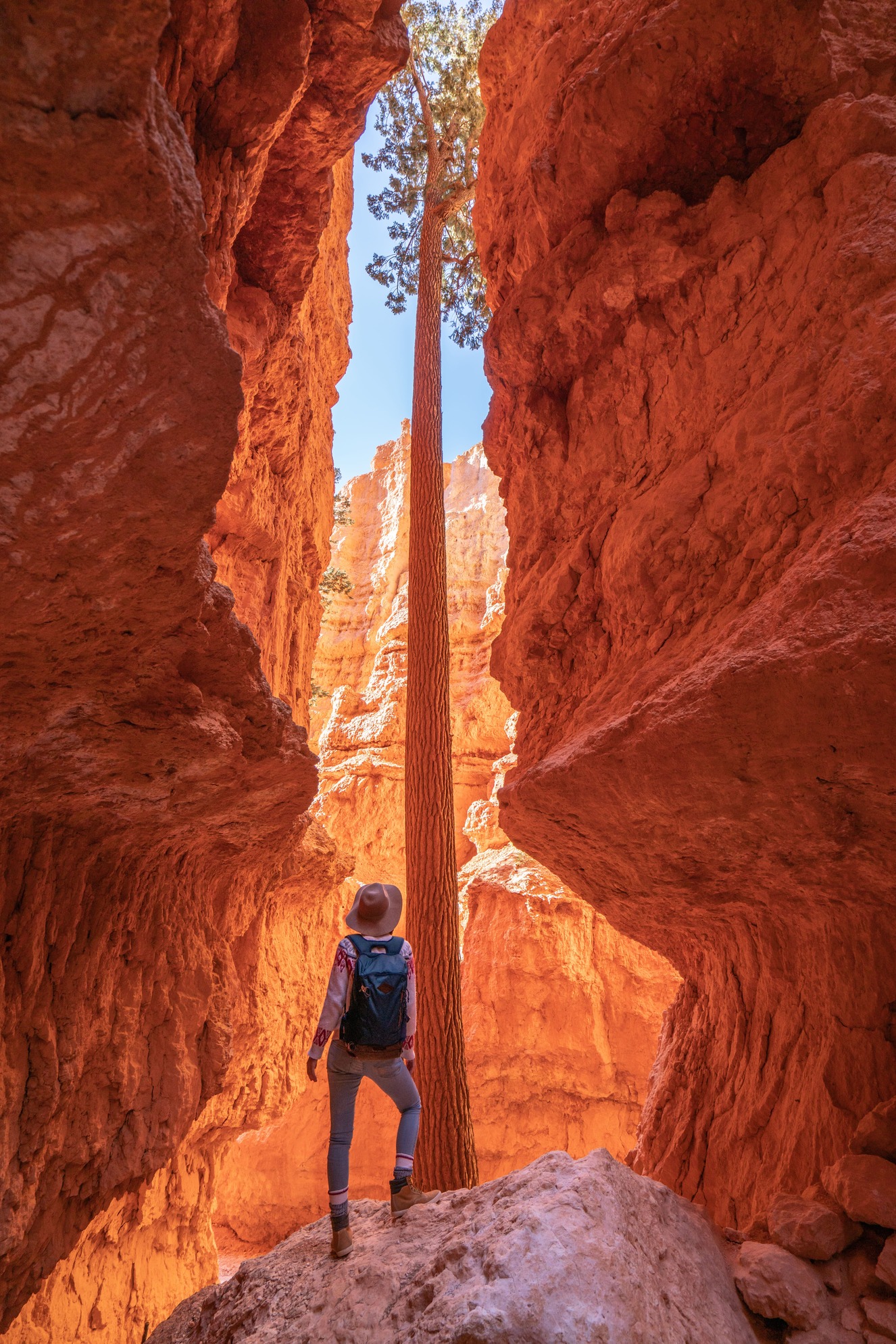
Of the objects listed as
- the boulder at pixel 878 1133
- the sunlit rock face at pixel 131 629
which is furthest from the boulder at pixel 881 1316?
the sunlit rock face at pixel 131 629

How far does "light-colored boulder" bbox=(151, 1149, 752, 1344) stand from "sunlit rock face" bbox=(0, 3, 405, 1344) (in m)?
1.19

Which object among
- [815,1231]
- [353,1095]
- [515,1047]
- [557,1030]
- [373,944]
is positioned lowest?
[515,1047]

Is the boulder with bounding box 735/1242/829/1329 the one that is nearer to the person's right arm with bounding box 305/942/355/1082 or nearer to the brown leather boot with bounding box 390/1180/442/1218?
the brown leather boot with bounding box 390/1180/442/1218

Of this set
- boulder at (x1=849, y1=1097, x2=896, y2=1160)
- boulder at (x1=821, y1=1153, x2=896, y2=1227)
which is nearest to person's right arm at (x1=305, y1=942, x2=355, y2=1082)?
boulder at (x1=821, y1=1153, x2=896, y2=1227)

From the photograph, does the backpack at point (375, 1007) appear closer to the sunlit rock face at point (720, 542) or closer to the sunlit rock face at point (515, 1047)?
the sunlit rock face at point (720, 542)

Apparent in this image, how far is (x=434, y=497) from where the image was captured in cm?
882

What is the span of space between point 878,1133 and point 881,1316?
695 mm

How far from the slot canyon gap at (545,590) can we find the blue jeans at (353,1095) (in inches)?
14.4

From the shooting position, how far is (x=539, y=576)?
4.71 metres

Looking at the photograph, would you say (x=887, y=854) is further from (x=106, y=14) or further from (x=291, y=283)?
(x=291, y=283)

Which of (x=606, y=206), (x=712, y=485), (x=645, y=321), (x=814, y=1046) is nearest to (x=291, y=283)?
(x=606, y=206)

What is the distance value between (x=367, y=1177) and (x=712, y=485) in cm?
1538

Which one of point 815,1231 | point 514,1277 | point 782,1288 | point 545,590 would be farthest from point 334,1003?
point 545,590

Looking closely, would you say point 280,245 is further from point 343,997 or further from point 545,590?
point 343,997
